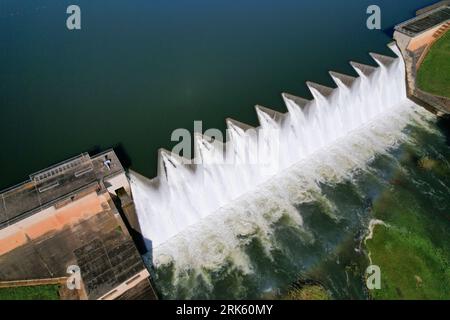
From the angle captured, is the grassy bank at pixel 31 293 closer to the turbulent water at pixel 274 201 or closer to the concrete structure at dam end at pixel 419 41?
the turbulent water at pixel 274 201

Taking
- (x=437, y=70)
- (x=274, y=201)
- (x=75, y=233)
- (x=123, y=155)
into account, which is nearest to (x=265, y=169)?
(x=274, y=201)

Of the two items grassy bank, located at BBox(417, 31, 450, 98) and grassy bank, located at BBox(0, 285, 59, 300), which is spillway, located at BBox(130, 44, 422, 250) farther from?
grassy bank, located at BBox(0, 285, 59, 300)

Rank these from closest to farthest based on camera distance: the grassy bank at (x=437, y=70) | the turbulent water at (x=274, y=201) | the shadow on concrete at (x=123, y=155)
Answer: the turbulent water at (x=274, y=201) < the shadow on concrete at (x=123, y=155) < the grassy bank at (x=437, y=70)

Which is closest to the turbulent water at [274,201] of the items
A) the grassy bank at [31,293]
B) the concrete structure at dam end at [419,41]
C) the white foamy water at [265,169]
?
the white foamy water at [265,169]

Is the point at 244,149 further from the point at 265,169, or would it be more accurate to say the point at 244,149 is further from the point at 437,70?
the point at 437,70

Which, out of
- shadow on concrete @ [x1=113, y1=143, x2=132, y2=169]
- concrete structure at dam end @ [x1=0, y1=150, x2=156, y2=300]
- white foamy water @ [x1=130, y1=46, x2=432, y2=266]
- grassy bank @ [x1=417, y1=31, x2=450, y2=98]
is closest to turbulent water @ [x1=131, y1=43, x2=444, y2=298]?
white foamy water @ [x1=130, y1=46, x2=432, y2=266]
